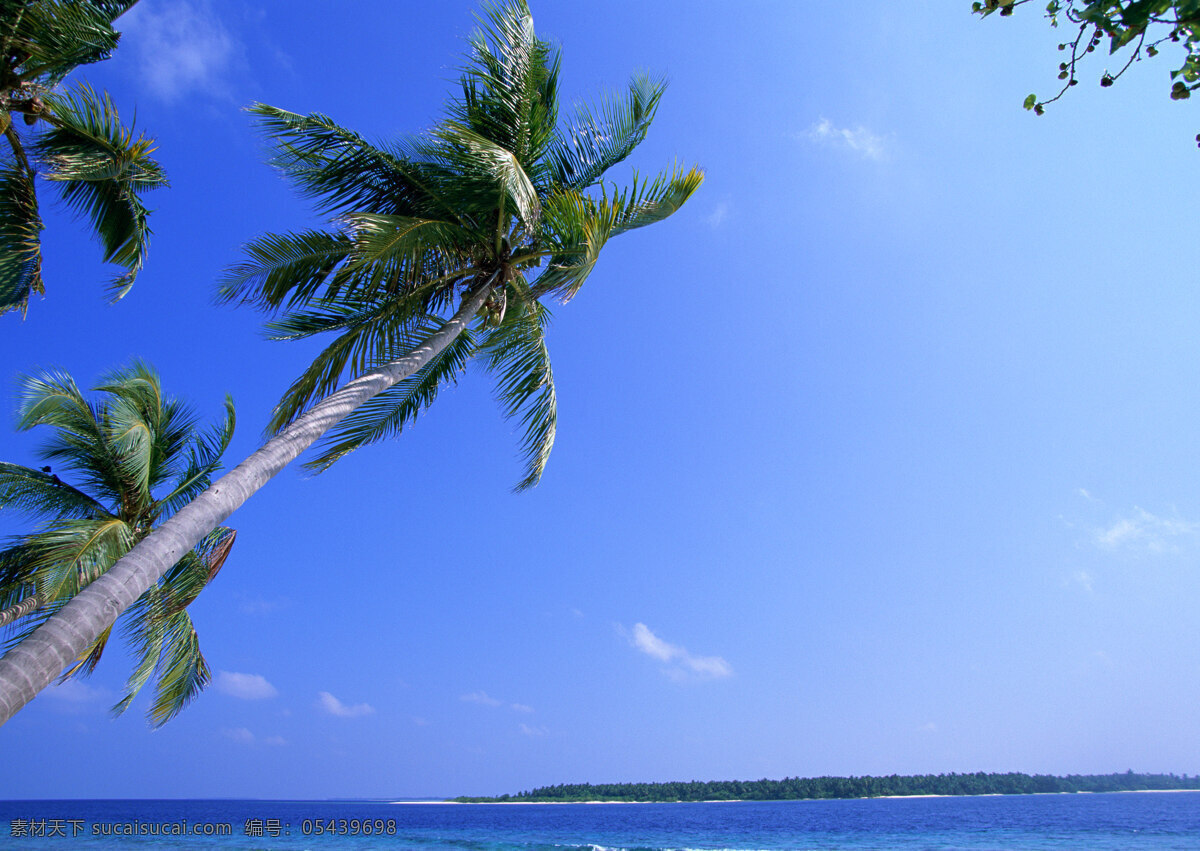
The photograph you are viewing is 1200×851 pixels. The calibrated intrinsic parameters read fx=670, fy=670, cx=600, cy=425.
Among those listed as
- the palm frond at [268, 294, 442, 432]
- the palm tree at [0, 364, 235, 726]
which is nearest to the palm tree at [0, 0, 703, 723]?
the palm frond at [268, 294, 442, 432]

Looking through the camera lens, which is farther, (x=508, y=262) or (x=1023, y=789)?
(x=1023, y=789)

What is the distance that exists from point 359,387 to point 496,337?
218cm

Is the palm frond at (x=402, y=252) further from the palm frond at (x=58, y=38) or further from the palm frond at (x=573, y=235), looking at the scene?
the palm frond at (x=58, y=38)

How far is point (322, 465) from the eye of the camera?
24.4 feet

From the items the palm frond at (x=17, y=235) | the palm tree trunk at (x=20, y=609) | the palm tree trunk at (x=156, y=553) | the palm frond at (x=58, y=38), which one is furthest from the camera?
the palm tree trunk at (x=20, y=609)

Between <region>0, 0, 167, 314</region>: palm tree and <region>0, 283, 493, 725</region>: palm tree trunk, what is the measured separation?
3264 millimetres

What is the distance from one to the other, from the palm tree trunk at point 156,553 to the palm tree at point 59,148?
326 cm

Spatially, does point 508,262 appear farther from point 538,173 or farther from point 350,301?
point 350,301

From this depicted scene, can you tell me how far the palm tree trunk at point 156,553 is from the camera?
3.44 meters

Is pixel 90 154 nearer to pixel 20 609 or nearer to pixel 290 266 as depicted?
pixel 290 266

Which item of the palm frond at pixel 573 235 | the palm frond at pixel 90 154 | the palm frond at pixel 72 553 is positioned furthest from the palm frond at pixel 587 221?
the palm frond at pixel 72 553

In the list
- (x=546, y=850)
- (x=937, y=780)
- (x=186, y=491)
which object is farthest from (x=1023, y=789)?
(x=186, y=491)

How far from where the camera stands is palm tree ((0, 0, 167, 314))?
558 cm

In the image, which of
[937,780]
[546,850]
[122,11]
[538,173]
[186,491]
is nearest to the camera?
[122,11]
